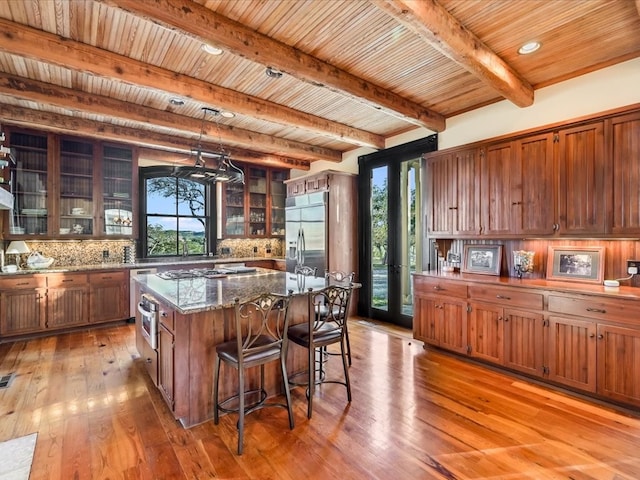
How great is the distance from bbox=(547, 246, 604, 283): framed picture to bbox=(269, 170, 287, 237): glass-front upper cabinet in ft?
16.8

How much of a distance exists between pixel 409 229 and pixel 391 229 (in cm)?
32

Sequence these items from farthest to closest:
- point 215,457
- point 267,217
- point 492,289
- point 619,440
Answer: point 267,217, point 492,289, point 619,440, point 215,457

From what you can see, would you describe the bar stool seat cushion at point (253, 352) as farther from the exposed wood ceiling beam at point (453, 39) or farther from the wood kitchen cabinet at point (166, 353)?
the exposed wood ceiling beam at point (453, 39)

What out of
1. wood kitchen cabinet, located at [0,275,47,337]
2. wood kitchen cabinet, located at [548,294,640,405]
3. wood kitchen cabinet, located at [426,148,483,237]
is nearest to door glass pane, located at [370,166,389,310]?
wood kitchen cabinet, located at [426,148,483,237]

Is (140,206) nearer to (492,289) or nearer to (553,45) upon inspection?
(492,289)

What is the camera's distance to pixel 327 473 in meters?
1.93

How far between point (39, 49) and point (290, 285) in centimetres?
273

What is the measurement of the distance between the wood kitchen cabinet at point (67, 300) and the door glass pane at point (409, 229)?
185 inches

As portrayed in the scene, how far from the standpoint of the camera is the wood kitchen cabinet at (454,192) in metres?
3.73

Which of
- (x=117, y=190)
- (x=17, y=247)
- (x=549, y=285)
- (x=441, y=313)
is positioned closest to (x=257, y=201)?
(x=117, y=190)

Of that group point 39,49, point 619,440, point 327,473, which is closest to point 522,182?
point 619,440

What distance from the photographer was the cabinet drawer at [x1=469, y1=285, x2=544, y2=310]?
3.01m

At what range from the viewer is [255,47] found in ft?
8.36

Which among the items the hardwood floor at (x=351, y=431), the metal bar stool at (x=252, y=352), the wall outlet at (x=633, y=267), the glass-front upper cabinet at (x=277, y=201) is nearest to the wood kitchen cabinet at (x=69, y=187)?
the hardwood floor at (x=351, y=431)
